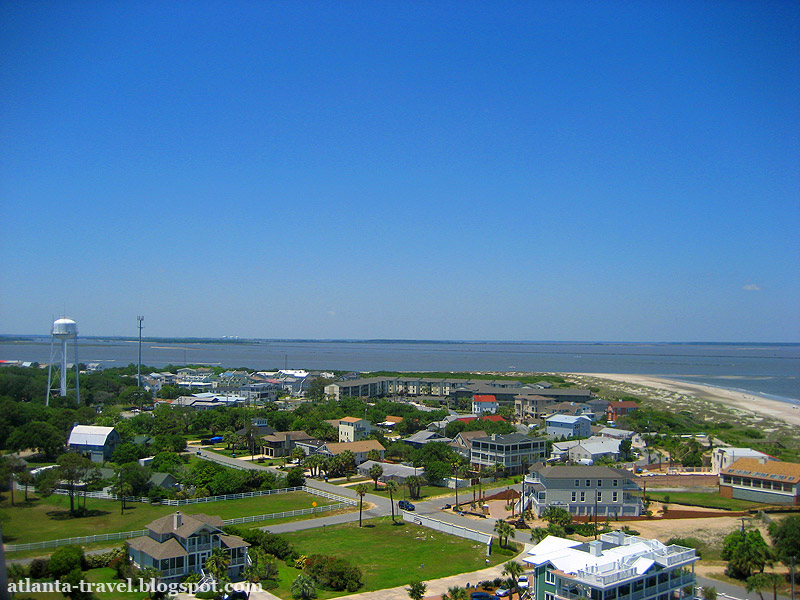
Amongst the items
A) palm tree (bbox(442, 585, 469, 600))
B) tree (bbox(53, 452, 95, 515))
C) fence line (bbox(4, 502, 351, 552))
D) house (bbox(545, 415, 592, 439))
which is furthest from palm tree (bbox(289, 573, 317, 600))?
house (bbox(545, 415, 592, 439))

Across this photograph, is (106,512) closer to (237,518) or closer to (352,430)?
(237,518)

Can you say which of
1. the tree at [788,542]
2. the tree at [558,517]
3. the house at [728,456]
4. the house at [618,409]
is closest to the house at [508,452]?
the tree at [558,517]

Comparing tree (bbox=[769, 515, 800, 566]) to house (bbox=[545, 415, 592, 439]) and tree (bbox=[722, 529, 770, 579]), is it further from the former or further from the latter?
house (bbox=[545, 415, 592, 439])

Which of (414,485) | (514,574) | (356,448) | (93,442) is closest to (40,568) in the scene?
(514,574)

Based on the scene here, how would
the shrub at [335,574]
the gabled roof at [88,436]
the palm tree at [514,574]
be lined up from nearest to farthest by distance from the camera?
the palm tree at [514,574] < the shrub at [335,574] < the gabled roof at [88,436]

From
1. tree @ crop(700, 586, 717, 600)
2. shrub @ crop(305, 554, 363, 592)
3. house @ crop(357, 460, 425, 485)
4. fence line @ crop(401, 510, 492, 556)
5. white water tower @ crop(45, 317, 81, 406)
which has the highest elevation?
white water tower @ crop(45, 317, 81, 406)

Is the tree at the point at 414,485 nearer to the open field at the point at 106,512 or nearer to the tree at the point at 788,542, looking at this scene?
the open field at the point at 106,512
